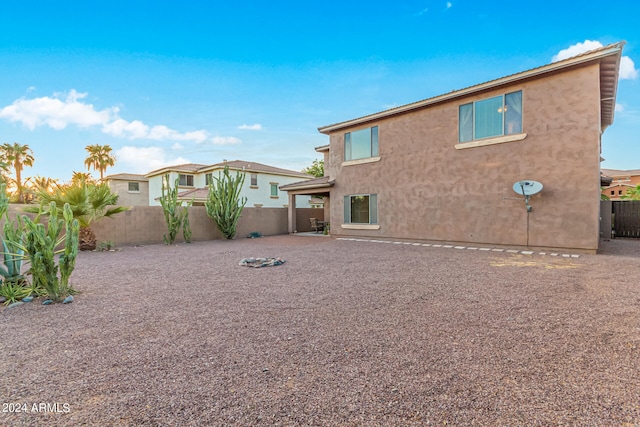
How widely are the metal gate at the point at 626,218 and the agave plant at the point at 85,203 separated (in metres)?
21.1

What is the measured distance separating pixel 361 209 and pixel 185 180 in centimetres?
2094

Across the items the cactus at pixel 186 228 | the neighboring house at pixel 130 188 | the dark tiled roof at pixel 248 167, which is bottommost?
the cactus at pixel 186 228

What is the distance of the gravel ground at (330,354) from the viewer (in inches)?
82.1

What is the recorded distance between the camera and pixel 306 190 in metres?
17.0

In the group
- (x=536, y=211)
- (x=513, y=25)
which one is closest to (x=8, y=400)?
(x=536, y=211)

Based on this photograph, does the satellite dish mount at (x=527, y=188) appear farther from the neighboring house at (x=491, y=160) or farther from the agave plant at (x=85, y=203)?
the agave plant at (x=85, y=203)

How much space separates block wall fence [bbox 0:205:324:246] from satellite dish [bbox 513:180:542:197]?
12964 millimetres

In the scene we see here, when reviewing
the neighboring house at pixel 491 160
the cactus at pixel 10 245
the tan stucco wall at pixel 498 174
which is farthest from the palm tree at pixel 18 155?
the tan stucco wall at pixel 498 174

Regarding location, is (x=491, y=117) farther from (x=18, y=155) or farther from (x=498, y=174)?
(x=18, y=155)

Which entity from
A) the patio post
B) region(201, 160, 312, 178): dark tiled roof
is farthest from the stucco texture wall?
region(201, 160, 312, 178): dark tiled roof

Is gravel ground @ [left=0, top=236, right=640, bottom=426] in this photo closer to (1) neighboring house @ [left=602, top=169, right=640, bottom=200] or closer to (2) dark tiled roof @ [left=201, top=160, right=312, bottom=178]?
(2) dark tiled roof @ [left=201, top=160, right=312, bottom=178]

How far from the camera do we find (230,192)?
1547cm

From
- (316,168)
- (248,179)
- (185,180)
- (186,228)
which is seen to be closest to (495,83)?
(186,228)

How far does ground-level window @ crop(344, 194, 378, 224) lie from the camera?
14.0m
